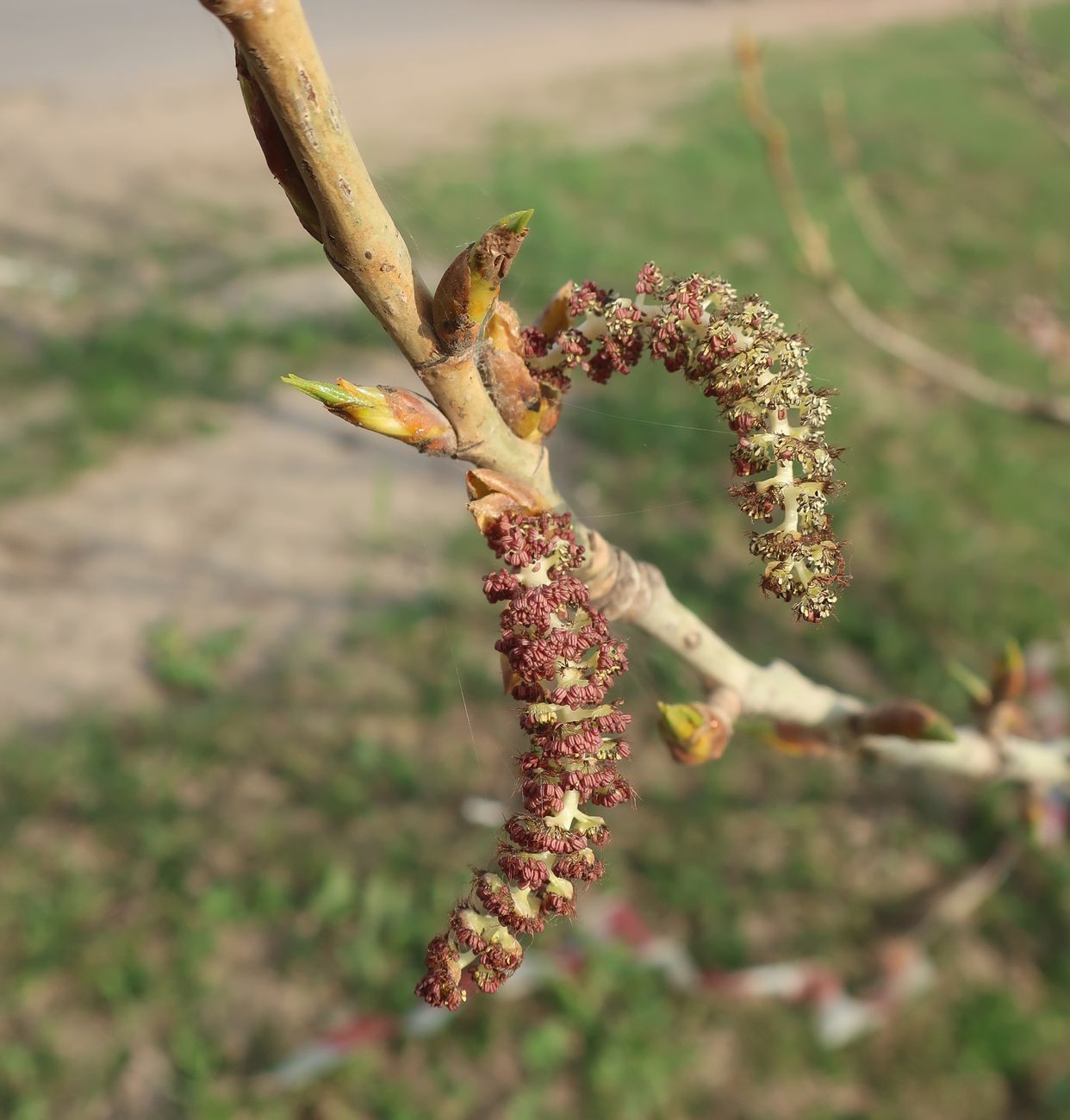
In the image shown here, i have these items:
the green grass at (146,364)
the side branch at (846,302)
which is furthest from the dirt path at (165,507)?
the side branch at (846,302)

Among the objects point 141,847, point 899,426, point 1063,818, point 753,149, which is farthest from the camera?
point 753,149

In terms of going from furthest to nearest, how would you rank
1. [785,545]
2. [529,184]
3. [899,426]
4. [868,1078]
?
[529,184] < [899,426] < [868,1078] < [785,545]

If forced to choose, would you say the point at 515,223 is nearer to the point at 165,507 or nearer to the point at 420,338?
the point at 420,338

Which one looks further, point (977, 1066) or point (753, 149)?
point (753, 149)

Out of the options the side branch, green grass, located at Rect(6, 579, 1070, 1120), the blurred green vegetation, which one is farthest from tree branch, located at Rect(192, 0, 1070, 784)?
green grass, located at Rect(6, 579, 1070, 1120)

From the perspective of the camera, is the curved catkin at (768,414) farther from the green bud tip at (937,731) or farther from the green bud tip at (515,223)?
the green bud tip at (937,731)

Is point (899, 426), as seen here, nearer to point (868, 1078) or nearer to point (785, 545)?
point (868, 1078)

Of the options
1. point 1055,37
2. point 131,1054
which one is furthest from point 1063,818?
point 1055,37

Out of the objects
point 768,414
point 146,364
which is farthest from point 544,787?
point 146,364
